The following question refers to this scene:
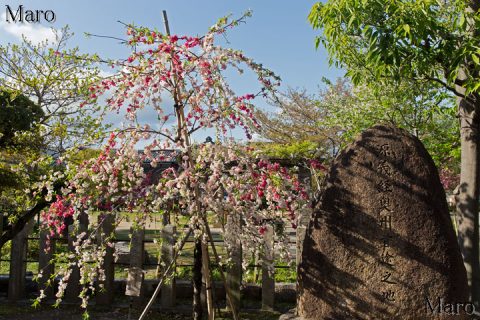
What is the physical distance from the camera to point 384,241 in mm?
5324

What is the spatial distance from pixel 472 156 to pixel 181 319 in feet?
17.5

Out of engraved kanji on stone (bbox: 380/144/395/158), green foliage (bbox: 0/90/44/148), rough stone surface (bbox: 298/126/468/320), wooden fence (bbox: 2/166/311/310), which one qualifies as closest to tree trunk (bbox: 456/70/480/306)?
rough stone surface (bbox: 298/126/468/320)

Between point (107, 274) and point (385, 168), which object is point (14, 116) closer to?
point (107, 274)

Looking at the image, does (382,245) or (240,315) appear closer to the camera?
(382,245)

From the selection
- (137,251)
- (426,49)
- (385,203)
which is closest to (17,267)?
(137,251)

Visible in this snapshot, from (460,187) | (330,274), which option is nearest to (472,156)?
(460,187)

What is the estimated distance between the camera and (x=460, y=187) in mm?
7594

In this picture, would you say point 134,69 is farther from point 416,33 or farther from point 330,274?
point 416,33

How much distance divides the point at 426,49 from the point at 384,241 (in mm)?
3044

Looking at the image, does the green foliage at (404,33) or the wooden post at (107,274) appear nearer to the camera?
the green foliage at (404,33)

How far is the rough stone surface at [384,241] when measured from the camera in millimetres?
5320

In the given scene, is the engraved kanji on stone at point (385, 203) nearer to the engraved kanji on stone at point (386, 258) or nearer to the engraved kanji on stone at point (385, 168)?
the engraved kanji on stone at point (385, 168)

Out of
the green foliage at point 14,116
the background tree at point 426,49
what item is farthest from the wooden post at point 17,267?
the background tree at point 426,49

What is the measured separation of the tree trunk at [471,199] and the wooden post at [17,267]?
756 cm
